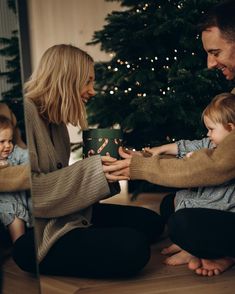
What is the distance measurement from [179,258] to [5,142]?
85cm

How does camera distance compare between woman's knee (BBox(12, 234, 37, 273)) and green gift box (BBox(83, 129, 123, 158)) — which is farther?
green gift box (BBox(83, 129, 123, 158))

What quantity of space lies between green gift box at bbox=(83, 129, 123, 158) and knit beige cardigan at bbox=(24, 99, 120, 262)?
29mm

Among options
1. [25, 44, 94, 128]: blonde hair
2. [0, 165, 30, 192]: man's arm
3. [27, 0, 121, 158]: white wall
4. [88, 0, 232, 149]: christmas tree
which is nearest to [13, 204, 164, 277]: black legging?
[25, 44, 94, 128]: blonde hair

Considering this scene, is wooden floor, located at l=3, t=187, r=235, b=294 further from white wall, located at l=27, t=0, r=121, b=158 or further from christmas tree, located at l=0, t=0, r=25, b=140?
white wall, located at l=27, t=0, r=121, b=158

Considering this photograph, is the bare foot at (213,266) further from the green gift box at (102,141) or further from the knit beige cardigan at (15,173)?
the knit beige cardigan at (15,173)

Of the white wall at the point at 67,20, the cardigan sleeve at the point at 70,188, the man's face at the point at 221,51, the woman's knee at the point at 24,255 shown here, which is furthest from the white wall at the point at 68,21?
the woman's knee at the point at 24,255

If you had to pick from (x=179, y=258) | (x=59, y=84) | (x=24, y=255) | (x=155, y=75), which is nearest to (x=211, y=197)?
(x=179, y=258)

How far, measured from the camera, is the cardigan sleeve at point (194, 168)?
1464 millimetres

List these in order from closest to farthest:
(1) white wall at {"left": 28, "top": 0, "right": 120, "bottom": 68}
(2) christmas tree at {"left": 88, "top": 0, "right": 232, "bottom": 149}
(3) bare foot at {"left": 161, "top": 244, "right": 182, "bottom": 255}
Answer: (3) bare foot at {"left": 161, "top": 244, "right": 182, "bottom": 255}
(2) christmas tree at {"left": 88, "top": 0, "right": 232, "bottom": 149}
(1) white wall at {"left": 28, "top": 0, "right": 120, "bottom": 68}

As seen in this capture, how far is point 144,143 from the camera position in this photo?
2.65 metres

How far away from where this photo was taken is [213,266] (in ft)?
5.00

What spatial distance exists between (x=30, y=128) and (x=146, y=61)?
49.0 inches

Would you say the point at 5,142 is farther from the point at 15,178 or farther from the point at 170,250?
the point at 170,250

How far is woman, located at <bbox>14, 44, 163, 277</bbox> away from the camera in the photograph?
147 cm
